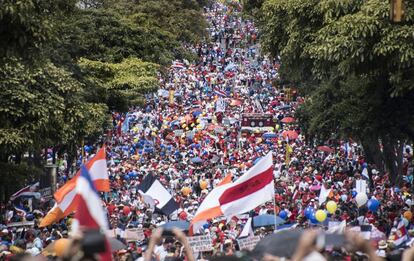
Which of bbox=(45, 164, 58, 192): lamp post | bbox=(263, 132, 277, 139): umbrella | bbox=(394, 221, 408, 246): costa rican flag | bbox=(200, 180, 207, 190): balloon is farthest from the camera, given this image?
bbox=(263, 132, 277, 139): umbrella

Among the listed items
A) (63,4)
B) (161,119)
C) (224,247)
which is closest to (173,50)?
(161,119)

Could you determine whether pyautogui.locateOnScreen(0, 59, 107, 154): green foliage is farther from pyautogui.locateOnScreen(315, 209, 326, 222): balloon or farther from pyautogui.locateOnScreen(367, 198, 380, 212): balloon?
pyautogui.locateOnScreen(367, 198, 380, 212): balloon

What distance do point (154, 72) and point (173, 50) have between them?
7970 millimetres

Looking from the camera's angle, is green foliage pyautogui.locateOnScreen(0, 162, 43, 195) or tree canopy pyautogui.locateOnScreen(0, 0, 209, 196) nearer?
tree canopy pyautogui.locateOnScreen(0, 0, 209, 196)

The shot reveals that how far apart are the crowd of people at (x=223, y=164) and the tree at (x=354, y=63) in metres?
1.61

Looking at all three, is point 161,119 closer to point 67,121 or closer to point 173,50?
point 173,50

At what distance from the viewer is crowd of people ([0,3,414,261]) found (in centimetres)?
1956

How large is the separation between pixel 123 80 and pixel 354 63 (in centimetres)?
2228

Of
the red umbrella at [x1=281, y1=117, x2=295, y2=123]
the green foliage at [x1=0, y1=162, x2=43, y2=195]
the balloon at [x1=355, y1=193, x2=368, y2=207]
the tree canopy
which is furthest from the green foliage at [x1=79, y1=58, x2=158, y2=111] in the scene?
the balloon at [x1=355, y1=193, x2=368, y2=207]

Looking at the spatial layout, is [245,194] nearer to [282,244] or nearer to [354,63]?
[282,244]

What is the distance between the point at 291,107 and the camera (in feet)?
188

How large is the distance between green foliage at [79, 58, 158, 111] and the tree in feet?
25.8

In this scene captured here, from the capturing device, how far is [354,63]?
888 inches

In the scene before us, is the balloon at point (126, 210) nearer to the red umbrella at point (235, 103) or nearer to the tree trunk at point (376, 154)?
the tree trunk at point (376, 154)
